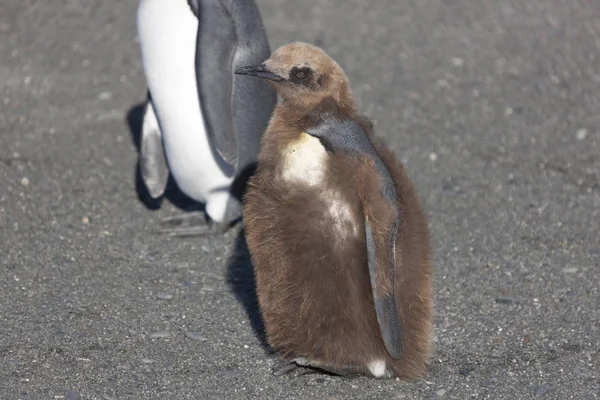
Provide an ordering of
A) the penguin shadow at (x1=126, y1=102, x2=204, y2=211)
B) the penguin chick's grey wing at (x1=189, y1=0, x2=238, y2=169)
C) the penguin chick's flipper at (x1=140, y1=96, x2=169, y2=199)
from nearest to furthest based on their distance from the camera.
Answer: the penguin chick's grey wing at (x1=189, y1=0, x2=238, y2=169)
the penguin chick's flipper at (x1=140, y1=96, x2=169, y2=199)
the penguin shadow at (x1=126, y1=102, x2=204, y2=211)

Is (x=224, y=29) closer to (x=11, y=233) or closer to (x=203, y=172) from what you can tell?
(x=203, y=172)

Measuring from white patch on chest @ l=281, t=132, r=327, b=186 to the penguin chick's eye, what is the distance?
19 cm

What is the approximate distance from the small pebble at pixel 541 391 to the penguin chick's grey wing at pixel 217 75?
1.81 metres

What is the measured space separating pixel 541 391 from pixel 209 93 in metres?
2.00

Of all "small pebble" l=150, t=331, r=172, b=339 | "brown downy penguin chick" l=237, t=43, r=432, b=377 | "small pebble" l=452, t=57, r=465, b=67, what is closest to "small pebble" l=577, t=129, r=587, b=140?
"small pebble" l=452, t=57, r=465, b=67

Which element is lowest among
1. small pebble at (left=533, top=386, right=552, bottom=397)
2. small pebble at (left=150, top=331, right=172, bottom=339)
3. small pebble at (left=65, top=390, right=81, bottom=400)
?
small pebble at (left=150, top=331, right=172, bottom=339)

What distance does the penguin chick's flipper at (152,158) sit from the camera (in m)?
4.73

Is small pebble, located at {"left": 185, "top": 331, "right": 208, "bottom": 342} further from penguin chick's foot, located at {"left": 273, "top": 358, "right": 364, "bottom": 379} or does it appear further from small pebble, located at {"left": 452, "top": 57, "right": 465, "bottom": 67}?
small pebble, located at {"left": 452, "top": 57, "right": 465, "bottom": 67}

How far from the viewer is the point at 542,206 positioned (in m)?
4.74

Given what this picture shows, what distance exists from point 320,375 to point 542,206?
73.7 inches

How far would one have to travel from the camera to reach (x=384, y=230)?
301 centimetres

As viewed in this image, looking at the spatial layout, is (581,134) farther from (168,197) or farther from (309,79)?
(309,79)

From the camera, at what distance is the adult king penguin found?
4465 millimetres

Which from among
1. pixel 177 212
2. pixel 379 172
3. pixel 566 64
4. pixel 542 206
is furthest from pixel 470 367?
pixel 566 64
